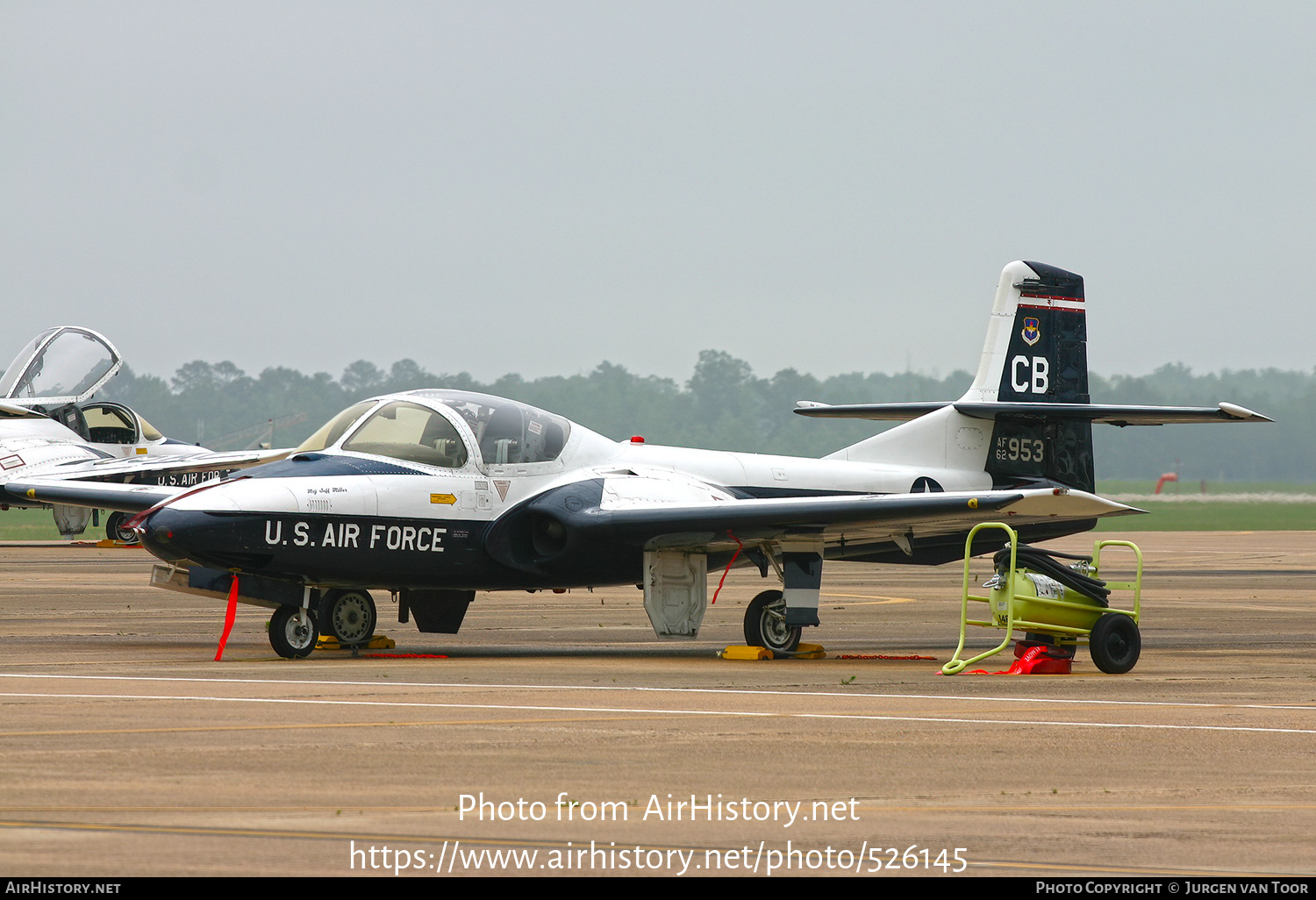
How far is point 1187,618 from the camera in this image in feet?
68.0

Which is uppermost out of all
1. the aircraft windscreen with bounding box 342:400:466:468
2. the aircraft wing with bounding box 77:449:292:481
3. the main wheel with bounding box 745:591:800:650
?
the aircraft windscreen with bounding box 342:400:466:468

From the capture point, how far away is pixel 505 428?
15.2 m

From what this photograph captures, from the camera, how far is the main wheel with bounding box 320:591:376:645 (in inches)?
595

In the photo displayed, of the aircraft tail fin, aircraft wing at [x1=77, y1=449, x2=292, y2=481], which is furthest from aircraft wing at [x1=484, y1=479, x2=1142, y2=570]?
aircraft wing at [x1=77, y1=449, x2=292, y2=481]

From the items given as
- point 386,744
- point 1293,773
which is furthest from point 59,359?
point 1293,773

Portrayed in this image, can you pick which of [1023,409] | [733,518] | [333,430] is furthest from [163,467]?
[733,518]

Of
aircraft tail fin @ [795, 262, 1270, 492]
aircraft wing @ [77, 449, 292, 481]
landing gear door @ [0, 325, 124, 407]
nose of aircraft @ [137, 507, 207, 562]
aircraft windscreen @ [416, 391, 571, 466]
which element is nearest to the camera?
nose of aircraft @ [137, 507, 207, 562]

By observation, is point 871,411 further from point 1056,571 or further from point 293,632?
point 293,632

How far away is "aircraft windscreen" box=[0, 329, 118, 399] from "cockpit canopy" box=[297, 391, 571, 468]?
2195 cm

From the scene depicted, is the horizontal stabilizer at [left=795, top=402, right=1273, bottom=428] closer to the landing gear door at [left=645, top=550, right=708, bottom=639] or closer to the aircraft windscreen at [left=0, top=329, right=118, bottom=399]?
the landing gear door at [left=645, top=550, right=708, bottom=639]

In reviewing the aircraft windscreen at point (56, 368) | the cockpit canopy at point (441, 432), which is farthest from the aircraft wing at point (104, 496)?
the aircraft windscreen at point (56, 368)

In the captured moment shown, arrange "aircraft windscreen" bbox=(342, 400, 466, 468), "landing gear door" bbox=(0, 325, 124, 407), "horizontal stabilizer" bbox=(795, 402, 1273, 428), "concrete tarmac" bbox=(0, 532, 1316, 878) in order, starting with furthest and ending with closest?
"landing gear door" bbox=(0, 325, 124, 407), "horizontal stabilizer" bbox=(795, 402, 1273, 428), "aircraft windscreen" bbox=(342, 400, 466, 468), "concrete tarmac" bbox=(0, 532, 1316, 878)

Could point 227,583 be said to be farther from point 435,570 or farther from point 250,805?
point 250,805

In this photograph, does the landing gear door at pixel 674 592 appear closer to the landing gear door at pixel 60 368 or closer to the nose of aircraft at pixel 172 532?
the nose of aircraft at pixel 172 532
